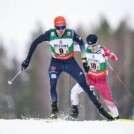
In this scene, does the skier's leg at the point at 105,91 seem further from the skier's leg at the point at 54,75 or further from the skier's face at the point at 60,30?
the skier's face at the point at 60,30

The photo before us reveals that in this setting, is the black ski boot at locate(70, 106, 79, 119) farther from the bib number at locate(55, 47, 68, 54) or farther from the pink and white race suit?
the bib number at locate(55, 47, 68, 54)

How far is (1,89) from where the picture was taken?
149 feet

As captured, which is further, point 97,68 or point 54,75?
point 97,68

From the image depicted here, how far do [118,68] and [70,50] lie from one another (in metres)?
29.7

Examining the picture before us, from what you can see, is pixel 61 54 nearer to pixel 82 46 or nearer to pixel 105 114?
pixel 82 46

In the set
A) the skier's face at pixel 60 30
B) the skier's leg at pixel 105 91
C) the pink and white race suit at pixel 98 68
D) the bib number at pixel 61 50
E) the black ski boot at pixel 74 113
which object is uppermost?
the skier's face at pixel 60 30
